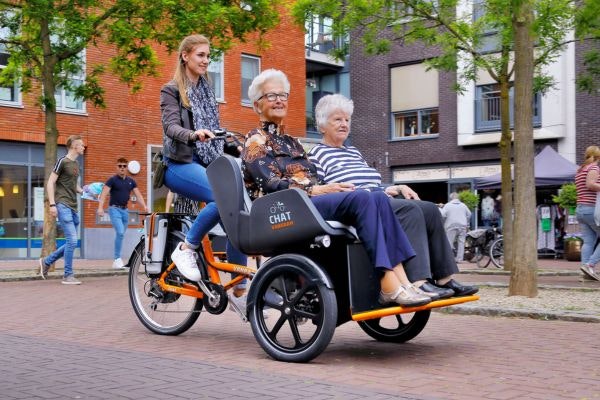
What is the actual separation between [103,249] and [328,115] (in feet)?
65.6

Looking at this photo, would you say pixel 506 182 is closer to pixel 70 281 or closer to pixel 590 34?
pixel 590 34

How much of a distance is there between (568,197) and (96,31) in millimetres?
12584

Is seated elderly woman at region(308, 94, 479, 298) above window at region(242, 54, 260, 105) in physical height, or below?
below

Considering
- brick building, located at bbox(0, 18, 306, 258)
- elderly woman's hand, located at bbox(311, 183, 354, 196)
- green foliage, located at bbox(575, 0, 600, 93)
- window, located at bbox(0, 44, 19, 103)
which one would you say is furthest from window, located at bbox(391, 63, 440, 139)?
elderly woman's hand, located at bbox(311, 183, 354, 196)

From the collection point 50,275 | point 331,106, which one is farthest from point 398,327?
point 50,275

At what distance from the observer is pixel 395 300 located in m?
5.27

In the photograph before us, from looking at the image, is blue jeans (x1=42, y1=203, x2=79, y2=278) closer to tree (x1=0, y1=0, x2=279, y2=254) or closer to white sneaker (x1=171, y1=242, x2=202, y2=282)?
tree (x1=0, y1=0, x2=279, y2=254)

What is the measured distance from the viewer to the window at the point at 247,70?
3000 cm

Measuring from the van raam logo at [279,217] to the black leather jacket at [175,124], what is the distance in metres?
1.12

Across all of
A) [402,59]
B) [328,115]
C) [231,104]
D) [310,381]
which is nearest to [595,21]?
[328,115]

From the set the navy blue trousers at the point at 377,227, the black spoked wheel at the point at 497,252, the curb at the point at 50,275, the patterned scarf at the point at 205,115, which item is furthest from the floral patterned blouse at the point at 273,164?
the black spoked wheel at the point at 497,252

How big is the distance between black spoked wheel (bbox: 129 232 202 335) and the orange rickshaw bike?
0.28 metres

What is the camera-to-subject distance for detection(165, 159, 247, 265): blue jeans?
6.54 meters

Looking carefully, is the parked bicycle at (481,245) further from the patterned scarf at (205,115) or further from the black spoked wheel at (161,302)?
the patterned scarf at (205,115)
